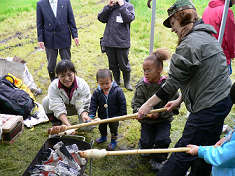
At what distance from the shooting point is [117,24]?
4520mm

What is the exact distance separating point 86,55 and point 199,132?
210 inches

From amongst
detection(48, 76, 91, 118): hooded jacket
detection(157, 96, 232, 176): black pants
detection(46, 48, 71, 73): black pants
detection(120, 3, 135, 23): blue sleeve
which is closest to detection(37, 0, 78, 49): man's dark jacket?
detection(46, 48, 71, 73): black pants

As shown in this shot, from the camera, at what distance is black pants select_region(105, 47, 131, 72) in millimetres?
4719

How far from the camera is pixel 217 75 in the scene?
6.52 feet

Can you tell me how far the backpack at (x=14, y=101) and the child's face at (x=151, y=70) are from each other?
237 centimetres

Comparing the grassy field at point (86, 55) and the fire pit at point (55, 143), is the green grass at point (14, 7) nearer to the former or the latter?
the grassy field at point (86, 55)

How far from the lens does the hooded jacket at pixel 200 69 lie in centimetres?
192

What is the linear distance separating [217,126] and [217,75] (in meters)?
0.52

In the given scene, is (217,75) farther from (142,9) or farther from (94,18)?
(94,18)

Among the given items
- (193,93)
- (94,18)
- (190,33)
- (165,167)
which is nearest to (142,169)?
(165,167)

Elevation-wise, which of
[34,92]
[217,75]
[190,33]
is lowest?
[34,92]

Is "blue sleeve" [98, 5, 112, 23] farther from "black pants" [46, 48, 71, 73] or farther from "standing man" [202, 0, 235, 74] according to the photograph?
"standing man" [202, 0, 235, 74]

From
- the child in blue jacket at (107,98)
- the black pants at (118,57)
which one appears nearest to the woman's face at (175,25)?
the child in blue jacket at (107,98)

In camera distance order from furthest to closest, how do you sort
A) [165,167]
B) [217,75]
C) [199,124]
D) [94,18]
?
[94,18]
[165,167]
[199,124]
[217,75]
